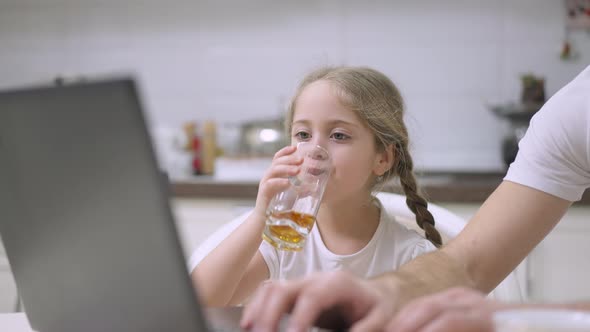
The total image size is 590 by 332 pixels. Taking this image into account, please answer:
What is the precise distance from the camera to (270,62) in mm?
3055

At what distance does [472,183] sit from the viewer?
7.19 feet

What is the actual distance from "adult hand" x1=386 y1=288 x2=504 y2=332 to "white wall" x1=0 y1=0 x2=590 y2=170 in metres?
2.17

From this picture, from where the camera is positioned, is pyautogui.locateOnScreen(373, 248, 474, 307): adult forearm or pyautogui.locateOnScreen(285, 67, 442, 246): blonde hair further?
pyautogui.locateOnScreen(285, 67, 442, 246): blonde hair

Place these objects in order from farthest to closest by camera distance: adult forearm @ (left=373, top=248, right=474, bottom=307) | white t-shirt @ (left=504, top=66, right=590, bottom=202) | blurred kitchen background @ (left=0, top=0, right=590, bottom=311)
→ blurred kitchen background @ (left=0, top=0, right=590, bottom=311)
white t-shirt @ (left=504, top=66, right=590, bottom=202)
adult forearm @ (left=373, top=248, right=474, bottom=307)

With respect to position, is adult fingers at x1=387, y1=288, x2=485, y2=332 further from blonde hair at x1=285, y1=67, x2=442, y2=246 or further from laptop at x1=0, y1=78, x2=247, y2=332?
blonde hair at x1=285, y1=67, x2=442, y2=246

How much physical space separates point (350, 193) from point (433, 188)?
89 centimetres

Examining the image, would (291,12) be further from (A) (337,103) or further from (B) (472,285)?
(B) (472,285)

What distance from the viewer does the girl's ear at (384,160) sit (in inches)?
55.1

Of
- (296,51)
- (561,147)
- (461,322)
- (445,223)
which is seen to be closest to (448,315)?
(461,322)

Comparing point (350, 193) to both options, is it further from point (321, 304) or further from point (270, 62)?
point (270, 62)

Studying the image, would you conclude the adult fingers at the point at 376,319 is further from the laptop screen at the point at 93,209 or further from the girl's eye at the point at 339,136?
the girl's eye at the point at 339,136

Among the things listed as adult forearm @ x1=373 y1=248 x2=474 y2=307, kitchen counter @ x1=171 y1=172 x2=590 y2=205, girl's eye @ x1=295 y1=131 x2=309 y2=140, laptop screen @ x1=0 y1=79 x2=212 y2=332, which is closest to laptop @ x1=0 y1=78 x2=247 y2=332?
laptop screen @ x1=0 y1=79 x2=212 y2=332

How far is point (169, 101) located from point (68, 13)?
0.70 meters

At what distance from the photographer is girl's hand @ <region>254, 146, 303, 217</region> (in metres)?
1.09
